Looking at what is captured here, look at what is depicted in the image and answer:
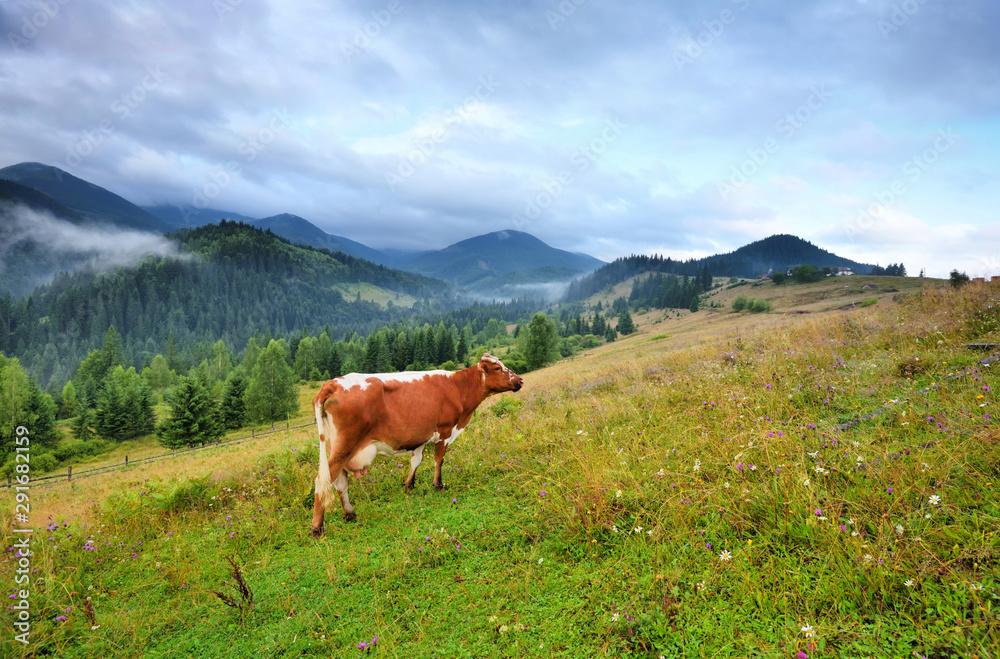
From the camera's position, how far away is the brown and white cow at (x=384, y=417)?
19.9 ft

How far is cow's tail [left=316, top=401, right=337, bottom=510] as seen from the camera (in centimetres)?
592

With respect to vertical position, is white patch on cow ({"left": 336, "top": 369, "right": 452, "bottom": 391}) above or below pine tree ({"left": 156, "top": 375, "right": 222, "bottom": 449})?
above

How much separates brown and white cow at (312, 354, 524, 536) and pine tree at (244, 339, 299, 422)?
2292 inches

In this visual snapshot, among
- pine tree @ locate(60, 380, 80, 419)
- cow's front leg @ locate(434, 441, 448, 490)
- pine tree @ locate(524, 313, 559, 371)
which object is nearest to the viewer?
cow's front leg @ locate(434, 441, 448, 490)

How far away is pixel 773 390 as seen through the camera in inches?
261

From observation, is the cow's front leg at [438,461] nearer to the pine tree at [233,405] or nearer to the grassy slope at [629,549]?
the grassy slope at [629,549]

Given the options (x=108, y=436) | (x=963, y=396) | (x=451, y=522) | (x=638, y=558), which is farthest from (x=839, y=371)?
(x=108, y=436)

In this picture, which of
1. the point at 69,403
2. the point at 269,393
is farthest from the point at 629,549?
the point at 69,403

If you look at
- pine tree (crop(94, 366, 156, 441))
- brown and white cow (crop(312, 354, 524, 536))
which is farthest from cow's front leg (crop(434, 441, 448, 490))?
pine tree (crop(94, 366, 156, 441))

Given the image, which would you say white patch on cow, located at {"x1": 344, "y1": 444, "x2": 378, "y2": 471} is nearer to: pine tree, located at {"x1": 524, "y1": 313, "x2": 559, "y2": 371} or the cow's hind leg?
the cow's hind leg

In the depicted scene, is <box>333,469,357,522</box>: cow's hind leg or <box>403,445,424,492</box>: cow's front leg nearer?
<box>333,469,357,522</box>: cow's hind leg

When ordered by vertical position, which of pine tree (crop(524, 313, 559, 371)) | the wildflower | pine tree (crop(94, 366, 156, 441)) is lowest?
pine tree (crop(94, 366, 156, 441))

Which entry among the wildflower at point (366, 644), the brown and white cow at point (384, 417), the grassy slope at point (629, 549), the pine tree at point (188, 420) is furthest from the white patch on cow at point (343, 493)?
the pine tree at point (188, 420)

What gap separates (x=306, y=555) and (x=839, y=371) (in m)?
9.17
